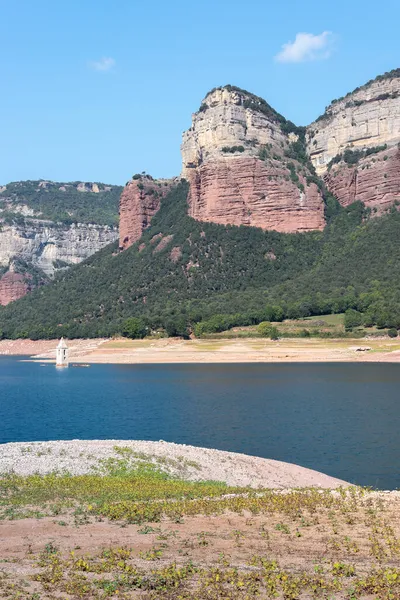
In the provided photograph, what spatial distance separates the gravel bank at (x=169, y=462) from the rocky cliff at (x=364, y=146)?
143 metres

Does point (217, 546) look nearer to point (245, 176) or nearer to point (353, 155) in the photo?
point (245, 176)

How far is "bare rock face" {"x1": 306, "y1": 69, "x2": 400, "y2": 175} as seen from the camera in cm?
18025

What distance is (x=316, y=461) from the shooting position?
31.9 meters

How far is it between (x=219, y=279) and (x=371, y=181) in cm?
5035

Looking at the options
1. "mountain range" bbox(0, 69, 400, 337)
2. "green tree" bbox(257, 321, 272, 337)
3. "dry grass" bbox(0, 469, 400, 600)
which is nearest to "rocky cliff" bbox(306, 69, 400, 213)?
"mountain range" bbox(0, 69, 400, 337)

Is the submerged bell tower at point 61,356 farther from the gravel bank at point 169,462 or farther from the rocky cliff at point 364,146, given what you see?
the rocky cliff at point 364,146

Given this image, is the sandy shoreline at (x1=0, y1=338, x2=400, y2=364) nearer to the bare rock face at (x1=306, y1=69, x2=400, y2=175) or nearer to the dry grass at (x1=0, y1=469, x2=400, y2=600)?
the dry grass at (x1=0, y1=469, x2=400, y2=600)

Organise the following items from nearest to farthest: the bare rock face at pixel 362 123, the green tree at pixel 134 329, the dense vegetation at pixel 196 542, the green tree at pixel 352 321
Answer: the dense vegetation at pixel 196 542 → the green tree at pixel 352 321 → the green tree at pixel 134 329 → the bare rock face at pixel 362 123

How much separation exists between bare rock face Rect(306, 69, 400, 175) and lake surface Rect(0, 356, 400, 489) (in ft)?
386

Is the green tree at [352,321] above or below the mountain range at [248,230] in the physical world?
below

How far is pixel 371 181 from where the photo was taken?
16850 centimetres

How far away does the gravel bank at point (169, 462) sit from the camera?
26047mm

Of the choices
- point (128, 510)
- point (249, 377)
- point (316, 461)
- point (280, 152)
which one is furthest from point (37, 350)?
point (128, 510)

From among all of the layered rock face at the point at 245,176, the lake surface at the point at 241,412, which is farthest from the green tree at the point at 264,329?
the layered rock face at the point at 245,176
